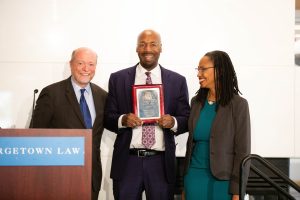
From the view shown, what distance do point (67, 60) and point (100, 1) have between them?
0.75 meters

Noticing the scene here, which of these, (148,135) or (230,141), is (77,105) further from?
(230,141)

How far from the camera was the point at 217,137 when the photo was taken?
2754 millimetres

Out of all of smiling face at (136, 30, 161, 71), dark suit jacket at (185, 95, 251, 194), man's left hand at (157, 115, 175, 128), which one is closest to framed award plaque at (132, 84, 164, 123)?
man's left hand at (157, 115, 175, 128)

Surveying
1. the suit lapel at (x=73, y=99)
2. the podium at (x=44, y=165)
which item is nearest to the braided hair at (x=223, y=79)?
the suit lapel at (x=73, y=99)

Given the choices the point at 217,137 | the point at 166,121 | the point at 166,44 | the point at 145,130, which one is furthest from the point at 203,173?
the point at 166,44

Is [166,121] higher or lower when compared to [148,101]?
lower

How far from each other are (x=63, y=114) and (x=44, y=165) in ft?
3.71

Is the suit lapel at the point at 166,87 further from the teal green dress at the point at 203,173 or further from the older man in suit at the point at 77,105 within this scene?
the older man in suit at the point at 77,105

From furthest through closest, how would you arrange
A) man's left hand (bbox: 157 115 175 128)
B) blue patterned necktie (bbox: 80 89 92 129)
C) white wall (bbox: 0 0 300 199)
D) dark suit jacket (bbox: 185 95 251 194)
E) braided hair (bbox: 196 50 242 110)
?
white wall (bbox: 0 0 300 199), blue patterned necktie (bbox: 80 89 92 129), man's left hand (bbox: 157 115 175 128), braided hair (bbox: 196 50 242 110), dark suit jacket (bbox: 185 95 251 194)

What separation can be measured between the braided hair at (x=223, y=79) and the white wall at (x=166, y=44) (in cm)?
129

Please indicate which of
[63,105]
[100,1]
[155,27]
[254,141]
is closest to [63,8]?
[100,1]

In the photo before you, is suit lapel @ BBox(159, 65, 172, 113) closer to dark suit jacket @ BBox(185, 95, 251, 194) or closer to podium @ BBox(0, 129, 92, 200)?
dark suit jacket @ BBox(185, 95, 251, 194)

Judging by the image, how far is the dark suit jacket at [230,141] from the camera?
271 centimetres

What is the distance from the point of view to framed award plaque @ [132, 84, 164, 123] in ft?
10.1
